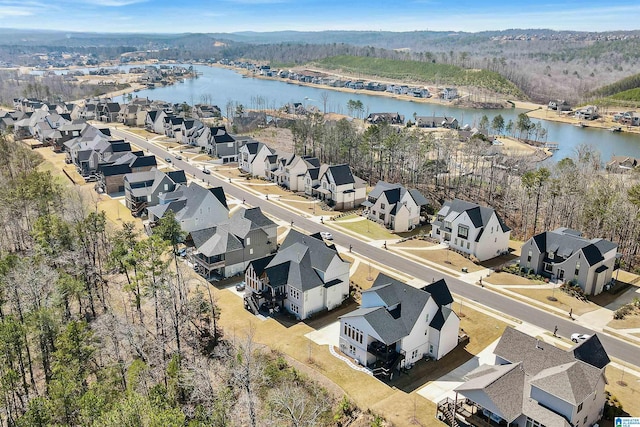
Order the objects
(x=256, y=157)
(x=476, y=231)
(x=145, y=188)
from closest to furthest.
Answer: (x=476, y=231) → (x=145, y=188) → (x=256, y=157)

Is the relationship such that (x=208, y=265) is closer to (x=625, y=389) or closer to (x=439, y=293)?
(x=439, y=293)

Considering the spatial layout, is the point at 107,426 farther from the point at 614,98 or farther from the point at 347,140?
the point at 614,98

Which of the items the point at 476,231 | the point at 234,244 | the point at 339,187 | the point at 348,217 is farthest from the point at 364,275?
the point at 339,187

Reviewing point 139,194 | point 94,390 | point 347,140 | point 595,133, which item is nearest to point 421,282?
point 94,390

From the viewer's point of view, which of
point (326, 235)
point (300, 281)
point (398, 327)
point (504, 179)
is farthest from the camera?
point (504, 179)

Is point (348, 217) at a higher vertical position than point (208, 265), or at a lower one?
lower

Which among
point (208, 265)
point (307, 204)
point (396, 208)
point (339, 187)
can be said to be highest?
point (339, 187)

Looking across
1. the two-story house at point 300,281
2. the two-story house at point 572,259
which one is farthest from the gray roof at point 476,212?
the two-story house at point 300,281

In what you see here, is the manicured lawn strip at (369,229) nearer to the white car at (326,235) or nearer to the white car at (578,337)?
the white car at (326,235)
